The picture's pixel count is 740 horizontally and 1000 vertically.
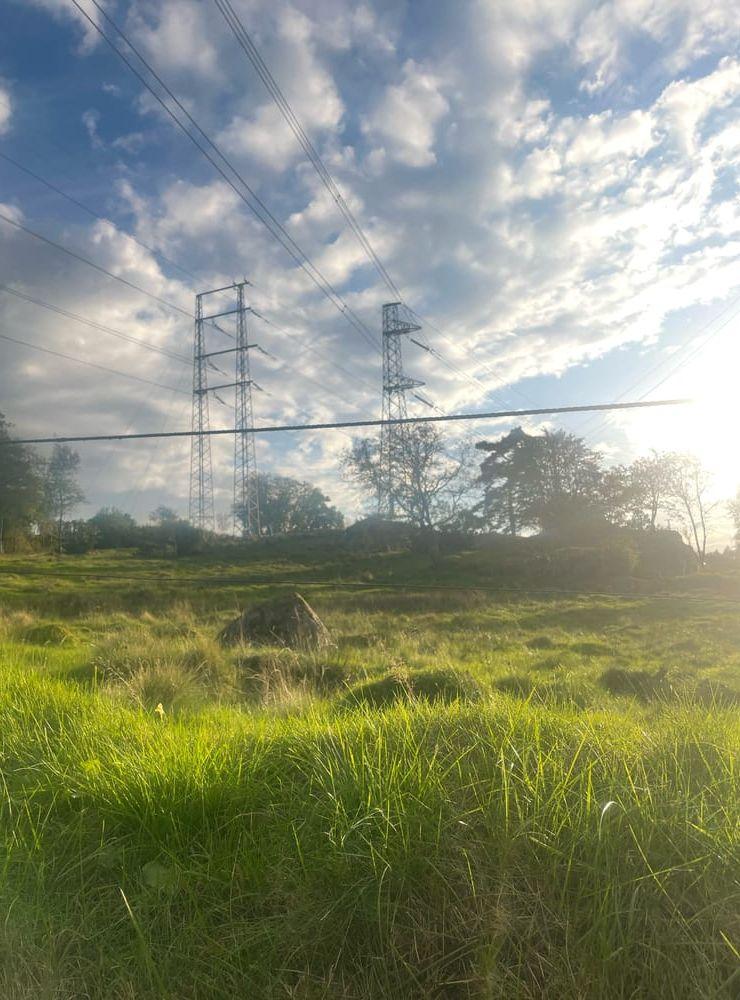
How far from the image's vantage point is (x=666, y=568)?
42.1 metres

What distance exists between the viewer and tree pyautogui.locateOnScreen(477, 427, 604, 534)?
51156 millimetres

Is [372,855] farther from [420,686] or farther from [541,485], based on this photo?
[541,485]

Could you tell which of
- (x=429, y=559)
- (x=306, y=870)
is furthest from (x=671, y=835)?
(x=429, y=559)

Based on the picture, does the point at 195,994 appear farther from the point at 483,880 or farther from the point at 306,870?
the point at 483,880

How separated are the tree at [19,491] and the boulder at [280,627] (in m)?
31.9

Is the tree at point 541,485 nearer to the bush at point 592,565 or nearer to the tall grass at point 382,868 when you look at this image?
the bush at point 592,565

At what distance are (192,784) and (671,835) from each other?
84.4 inches

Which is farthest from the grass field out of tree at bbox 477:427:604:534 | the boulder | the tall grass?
tree at bbox 477:427:604:534

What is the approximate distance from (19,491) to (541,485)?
4181 cm

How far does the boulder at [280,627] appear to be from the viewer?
Result: 41.4 feet

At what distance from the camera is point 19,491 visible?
42.6m

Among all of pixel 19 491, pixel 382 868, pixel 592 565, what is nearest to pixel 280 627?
pixel 382 868

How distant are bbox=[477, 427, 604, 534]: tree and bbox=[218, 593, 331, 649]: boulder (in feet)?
133

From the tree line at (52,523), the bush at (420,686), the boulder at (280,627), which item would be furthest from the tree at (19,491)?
the bush at (420,686)
